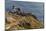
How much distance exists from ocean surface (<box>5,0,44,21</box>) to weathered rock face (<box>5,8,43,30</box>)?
69 mm

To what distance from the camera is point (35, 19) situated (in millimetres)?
1527

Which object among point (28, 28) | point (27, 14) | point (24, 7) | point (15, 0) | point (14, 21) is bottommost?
point (28, 28)

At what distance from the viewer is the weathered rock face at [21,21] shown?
1465 mm

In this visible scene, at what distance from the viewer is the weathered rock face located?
1.46m

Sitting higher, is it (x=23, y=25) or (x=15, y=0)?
(x=15, y=0)

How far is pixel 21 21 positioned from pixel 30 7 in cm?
25

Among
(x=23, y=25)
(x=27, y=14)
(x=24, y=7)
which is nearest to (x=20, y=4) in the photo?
(x=24, y=7)

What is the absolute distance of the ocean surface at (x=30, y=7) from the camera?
4.85ft

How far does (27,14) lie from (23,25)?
0.18 meters

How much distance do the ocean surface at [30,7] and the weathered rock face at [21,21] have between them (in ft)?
0.23

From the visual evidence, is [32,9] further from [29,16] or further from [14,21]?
[14,21]

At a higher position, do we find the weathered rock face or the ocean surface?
the ocean surface

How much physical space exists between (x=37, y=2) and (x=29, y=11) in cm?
19

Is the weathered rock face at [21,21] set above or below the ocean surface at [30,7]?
below
